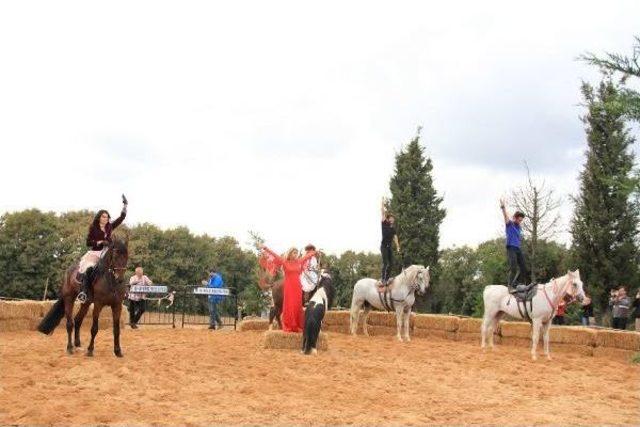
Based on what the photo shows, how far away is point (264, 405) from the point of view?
1033 centimetres

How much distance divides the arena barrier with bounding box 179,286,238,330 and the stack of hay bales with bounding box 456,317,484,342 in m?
7.83

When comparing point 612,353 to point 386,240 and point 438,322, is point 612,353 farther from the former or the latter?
point 386,240

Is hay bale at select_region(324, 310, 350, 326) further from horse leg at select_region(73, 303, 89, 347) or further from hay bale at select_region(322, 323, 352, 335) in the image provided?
horse leg at select_region(73, 303, 89, 347)

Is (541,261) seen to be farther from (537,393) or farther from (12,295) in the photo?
(12,295)

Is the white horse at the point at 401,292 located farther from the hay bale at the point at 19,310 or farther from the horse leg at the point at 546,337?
the hay bale at the point at 19,310

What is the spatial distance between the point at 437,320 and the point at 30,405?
1495 cm

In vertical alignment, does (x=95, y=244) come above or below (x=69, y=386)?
above

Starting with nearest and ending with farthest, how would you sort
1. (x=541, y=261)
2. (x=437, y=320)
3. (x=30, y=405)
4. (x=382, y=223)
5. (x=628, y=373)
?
1. (x=30, y=405)
2. (x=628, y=373)
3. (x=382, y=223)
4. (x=437, y=320)
5. (x=541, y=261)

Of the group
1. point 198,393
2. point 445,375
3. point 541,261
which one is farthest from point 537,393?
point 541,261

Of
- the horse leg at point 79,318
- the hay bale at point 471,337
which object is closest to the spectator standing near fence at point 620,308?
the hay bale at point 471,337

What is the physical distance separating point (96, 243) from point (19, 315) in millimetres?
7829

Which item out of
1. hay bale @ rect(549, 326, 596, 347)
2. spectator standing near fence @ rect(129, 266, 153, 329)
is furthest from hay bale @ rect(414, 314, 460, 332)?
spectator standing near fence @ rect(129, 266, 153, 329)

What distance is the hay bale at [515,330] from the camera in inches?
801

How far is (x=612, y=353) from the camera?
61.1ft
